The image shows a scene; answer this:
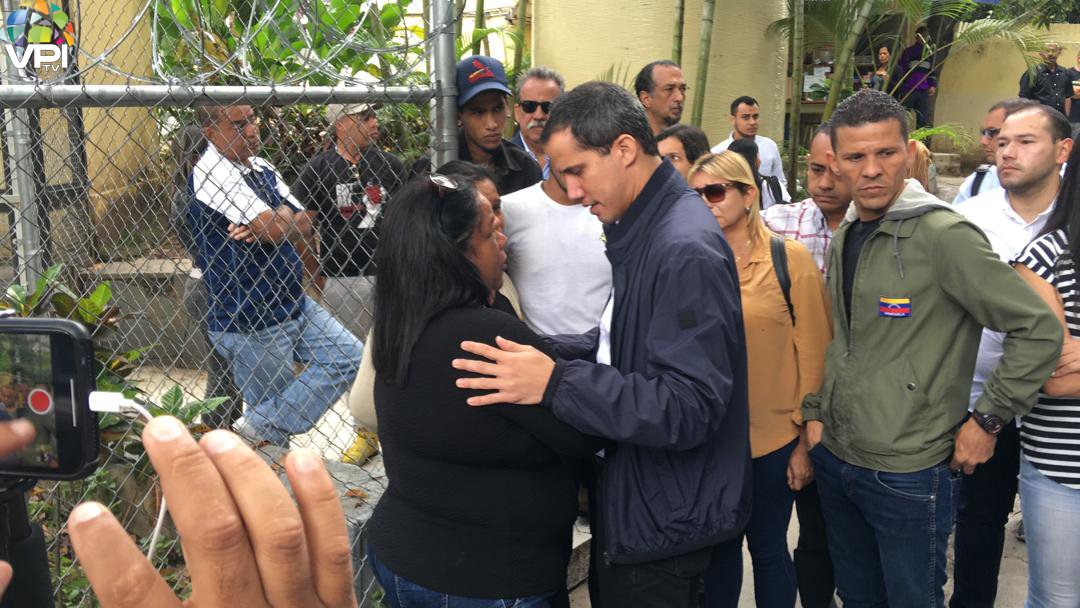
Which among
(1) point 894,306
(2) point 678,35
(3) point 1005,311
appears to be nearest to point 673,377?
(1) point 894,306

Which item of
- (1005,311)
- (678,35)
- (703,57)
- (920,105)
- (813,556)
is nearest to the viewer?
(1005,311)

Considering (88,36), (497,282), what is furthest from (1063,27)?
(497,282)

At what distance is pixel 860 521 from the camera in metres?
2.96

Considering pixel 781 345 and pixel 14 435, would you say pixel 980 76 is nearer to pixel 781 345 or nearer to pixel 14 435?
pixel 781 345

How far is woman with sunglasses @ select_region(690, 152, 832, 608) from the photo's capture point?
3092mm

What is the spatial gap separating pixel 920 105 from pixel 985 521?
35.0 feet

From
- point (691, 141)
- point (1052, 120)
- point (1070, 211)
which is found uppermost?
point (1052, 120)

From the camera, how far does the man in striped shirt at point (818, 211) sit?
3.82m

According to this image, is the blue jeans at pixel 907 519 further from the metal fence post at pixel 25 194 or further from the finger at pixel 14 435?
the metal fence post at pixel 25 194

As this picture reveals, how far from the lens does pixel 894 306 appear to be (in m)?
2.69

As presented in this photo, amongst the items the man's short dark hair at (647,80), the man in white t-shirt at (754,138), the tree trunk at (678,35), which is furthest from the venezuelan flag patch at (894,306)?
the tree trunk at (678,35)

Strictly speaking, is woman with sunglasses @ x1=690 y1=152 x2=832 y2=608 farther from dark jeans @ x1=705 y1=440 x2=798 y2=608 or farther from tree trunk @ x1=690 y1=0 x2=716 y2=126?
tree trunk @ x1=690 y1=0 x2=716 y2=126

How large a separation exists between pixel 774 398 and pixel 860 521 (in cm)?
46

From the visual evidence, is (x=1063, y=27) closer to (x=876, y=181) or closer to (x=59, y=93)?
(x=876, y=181)
